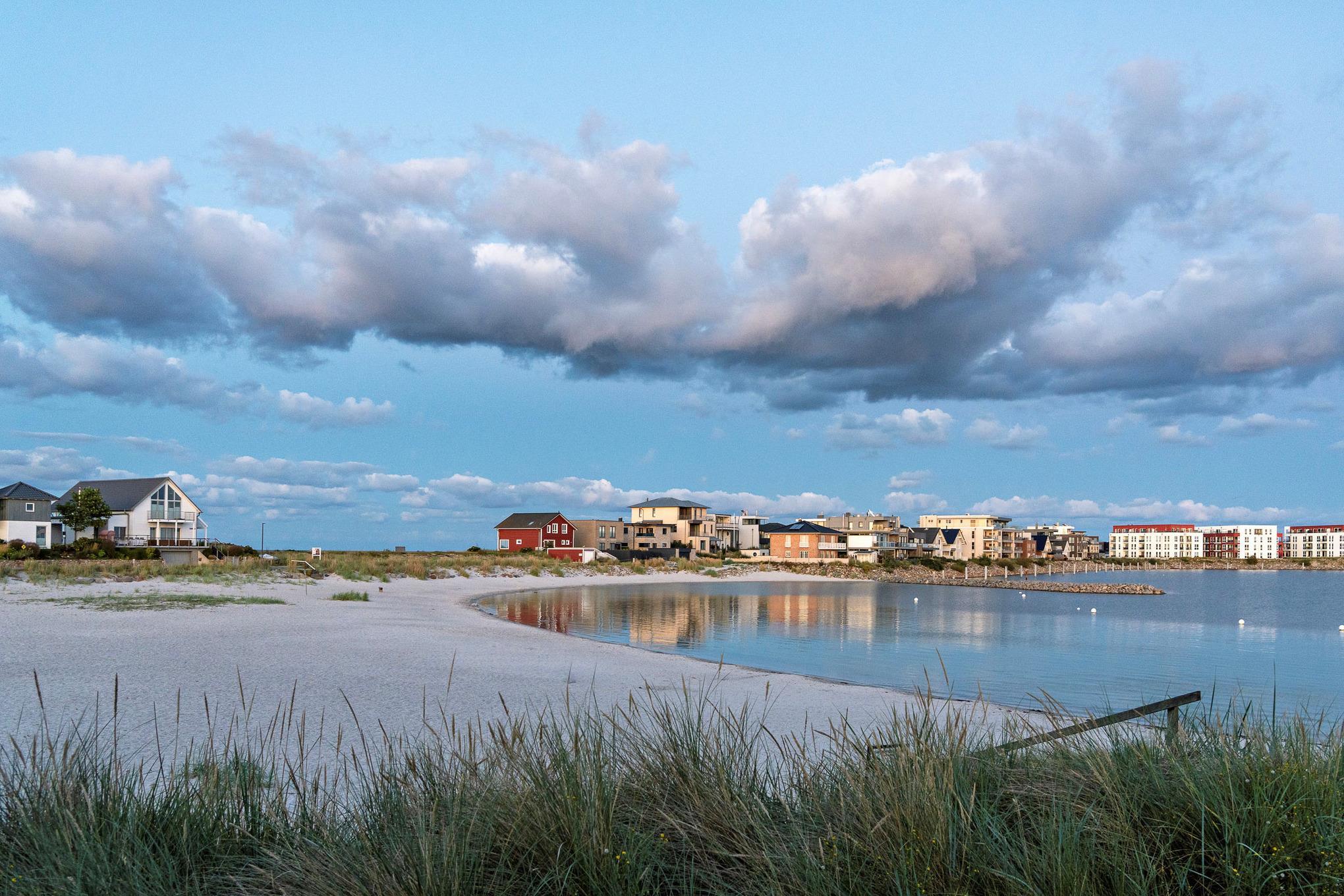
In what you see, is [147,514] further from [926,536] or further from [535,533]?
[926,536]

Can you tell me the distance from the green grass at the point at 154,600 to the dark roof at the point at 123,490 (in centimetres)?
3403

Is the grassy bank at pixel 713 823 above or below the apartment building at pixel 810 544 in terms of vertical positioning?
above

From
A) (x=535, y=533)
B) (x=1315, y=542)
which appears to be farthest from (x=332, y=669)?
(x=1315, y=542)

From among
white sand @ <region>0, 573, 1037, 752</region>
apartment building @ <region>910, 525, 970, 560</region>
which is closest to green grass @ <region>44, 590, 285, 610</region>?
white sand @ <region>0, 573, 1037, 752</region>

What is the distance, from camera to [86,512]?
51.5m

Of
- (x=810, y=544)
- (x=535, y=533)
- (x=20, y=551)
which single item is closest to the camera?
(x=20, y=551)

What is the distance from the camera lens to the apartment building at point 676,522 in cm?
10044

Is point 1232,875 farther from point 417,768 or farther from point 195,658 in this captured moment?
point 195,658

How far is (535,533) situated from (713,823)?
83.5 metres

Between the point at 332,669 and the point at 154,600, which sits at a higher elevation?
the point at 332,669

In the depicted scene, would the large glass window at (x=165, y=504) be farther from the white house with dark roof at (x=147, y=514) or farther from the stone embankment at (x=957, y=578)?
the stone embankment at (x=957, y=578)

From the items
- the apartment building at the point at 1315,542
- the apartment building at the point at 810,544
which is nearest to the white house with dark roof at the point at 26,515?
the apartment building at the point at 810,544

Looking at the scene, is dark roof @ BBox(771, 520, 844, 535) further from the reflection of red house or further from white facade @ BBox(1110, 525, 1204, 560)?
white facade @ BBox(1110, 525, 1204, 560)

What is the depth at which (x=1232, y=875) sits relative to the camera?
3.17 meters
